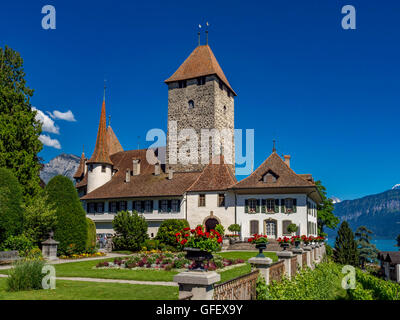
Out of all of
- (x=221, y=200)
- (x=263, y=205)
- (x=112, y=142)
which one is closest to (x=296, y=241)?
(x=263, y=205)

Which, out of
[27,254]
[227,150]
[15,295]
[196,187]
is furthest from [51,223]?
[227,150]

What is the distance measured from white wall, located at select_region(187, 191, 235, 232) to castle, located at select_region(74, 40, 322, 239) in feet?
0.31

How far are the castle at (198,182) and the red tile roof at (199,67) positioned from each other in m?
0.13

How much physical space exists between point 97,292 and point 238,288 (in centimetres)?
521

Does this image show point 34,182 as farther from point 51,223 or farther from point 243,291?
point 243,291

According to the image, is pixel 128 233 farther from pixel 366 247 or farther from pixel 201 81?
pixel 366 247

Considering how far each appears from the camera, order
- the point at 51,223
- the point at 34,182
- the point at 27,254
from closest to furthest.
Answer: the point at 27,254 < the point at 51,223 < the point at 34,182

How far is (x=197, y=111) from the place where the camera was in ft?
154

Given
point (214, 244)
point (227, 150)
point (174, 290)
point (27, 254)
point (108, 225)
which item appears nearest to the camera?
point (214, 244)

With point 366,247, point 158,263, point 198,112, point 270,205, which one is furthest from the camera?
point 366,247

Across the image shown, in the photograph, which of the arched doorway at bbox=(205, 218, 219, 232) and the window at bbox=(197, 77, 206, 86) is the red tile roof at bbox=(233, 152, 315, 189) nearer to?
the arched doorway at bbox=(205, 218, 219, 232)

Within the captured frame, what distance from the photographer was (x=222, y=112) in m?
48.2

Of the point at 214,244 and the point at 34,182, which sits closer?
the point at 214,244

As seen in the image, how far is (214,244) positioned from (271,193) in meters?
28.6
